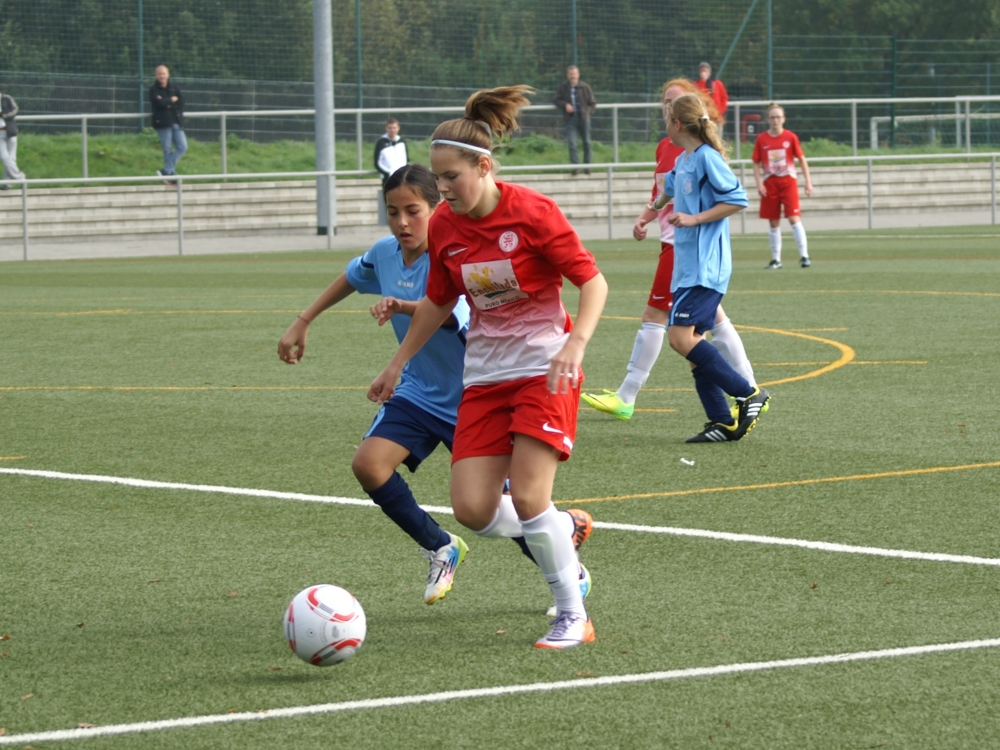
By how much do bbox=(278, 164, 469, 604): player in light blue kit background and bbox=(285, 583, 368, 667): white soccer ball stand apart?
2.01 ft

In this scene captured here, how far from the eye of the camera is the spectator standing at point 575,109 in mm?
28969

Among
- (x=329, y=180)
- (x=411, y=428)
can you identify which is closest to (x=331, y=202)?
(x=329, y=180)

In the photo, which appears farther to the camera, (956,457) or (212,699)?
(956,457)

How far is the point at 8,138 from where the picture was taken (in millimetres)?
26375

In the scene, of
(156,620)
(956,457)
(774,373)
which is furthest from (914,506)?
(774,373)

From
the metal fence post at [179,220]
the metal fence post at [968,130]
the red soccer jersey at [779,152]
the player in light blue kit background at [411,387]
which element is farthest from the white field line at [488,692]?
the metal fence post at [968,130]

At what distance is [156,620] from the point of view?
5.29 m

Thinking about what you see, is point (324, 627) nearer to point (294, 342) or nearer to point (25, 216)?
point (294, 342)

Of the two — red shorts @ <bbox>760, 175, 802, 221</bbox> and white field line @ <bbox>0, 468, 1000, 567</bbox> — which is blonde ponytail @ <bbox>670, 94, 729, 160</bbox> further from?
red shorts @ <bbox>760, 175, 802, 221</bbox>

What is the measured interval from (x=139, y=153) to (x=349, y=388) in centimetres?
1966

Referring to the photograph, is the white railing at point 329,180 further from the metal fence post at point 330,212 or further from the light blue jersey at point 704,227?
the light blue jersey at point 704,227

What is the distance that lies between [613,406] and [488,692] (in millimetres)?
4902

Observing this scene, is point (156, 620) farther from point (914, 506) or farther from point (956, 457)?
point (956, 457)

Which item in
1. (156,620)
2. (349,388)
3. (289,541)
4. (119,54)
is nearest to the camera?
(156,620)
